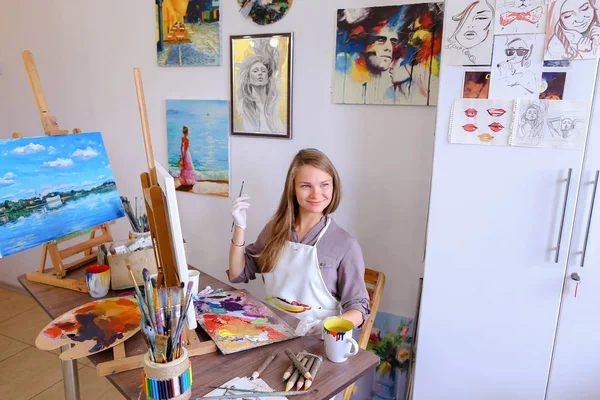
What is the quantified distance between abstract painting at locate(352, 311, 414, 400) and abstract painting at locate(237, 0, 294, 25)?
4.77ft

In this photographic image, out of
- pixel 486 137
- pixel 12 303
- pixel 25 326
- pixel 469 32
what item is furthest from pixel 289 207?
pixel 12 303

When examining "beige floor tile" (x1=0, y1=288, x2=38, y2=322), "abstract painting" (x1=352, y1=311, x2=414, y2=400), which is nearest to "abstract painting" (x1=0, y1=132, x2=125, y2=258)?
"abstract painting" (x1=352, y1=311, x2=414, y2=400)

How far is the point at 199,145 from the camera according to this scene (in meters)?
2.32

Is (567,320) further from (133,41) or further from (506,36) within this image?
(133,41)

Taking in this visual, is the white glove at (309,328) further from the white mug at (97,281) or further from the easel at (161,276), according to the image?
the white mug at (97,281)

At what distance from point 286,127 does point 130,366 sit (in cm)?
129

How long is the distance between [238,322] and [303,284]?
31cm

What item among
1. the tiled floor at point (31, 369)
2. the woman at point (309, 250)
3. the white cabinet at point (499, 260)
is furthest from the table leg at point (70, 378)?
the white cabinet at point (499, 260)

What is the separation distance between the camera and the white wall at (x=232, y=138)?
1.86m

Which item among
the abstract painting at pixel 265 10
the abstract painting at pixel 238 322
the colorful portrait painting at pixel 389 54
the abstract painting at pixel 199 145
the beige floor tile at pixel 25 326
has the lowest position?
→ the beige floor tile at pixel 25 326

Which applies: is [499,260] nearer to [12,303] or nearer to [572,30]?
[572,30]

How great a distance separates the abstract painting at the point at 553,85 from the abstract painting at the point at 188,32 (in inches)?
58.3

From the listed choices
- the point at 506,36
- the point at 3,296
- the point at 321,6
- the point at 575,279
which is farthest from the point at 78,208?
the point at 3,296

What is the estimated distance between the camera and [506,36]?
1335 millimetres
